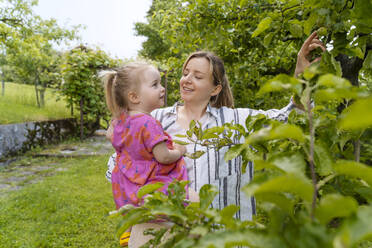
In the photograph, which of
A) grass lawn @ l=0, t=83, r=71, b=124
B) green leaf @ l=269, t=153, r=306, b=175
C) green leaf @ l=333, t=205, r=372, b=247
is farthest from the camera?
grass lawn @ l=0, t=83, r=71, b=124

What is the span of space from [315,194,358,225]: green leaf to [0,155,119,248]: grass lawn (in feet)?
11.2

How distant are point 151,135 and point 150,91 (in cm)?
42

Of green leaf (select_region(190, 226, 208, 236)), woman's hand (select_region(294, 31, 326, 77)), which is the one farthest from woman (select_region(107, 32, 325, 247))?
green leaf (select_region(190, 226, 208, 236))

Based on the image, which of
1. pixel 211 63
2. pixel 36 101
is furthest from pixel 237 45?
pixel 36 101

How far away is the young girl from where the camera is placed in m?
1.58

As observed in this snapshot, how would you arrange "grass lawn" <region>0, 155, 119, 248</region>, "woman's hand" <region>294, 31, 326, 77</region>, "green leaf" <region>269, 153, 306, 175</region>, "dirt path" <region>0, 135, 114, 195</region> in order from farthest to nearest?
"dirt path" <region>0, 135, 114, 195</region>
"grass lawn" <region>0, 155, 119, 248</region>
"woman's hand" <region>294, 31, 326, 77</region>
"green leaf" <region>269, 153, 306, 175</region>

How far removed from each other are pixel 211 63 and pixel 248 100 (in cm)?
152

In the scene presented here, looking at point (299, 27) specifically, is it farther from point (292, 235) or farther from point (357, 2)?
point (292, 235)

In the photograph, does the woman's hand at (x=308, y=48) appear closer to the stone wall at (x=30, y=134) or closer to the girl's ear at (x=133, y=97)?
the girl's ear at (x=133, y=97)

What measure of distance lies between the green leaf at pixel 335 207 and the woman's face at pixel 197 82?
5.75 ft

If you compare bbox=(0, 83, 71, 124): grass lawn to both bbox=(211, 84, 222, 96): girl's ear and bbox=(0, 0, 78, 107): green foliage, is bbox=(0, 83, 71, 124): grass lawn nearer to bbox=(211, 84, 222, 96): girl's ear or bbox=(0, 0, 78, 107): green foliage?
bbox=(0, 0, 78, 107): green foliage

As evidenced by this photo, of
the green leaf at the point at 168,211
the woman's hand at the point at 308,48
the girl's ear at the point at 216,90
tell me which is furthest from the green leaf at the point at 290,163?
the girl's ear at the point at 216,90

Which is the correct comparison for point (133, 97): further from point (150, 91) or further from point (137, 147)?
point (137, 147)

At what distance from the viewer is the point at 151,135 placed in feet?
5.17
